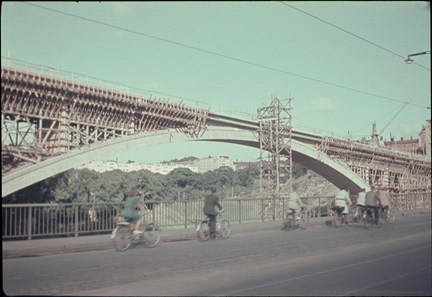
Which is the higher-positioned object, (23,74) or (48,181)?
(23,74)

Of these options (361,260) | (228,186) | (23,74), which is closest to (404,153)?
(228,186)

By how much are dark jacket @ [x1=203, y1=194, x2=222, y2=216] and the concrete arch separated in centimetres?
241

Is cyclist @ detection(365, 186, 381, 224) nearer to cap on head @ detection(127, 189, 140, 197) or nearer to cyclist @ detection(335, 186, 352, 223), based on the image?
cyclist @ detection(335, 186, 352, 223)

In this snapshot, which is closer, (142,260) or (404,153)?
(142,260)

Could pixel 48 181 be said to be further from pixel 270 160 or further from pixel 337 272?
pixel 270 160

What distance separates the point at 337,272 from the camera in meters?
7.92

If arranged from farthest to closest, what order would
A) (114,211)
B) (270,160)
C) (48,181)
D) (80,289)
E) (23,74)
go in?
(270,160) → (114,211) → (48,181) → (23,74) → (80,289)

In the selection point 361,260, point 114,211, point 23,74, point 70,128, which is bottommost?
point 361,260

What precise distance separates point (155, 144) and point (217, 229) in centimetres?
343

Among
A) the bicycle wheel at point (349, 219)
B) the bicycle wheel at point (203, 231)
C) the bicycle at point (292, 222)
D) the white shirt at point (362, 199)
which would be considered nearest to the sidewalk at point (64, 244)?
the bicycle wheel at point (203, 231)

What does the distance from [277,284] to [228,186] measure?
7510mm

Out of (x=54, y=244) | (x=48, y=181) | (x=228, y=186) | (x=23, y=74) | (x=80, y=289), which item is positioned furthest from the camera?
(x=228, y=186)

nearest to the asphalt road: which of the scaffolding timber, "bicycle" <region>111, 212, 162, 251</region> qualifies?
"bicycle" <region>111, 212, 162, 251</region>

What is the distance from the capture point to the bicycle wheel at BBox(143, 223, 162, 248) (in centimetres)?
1127
